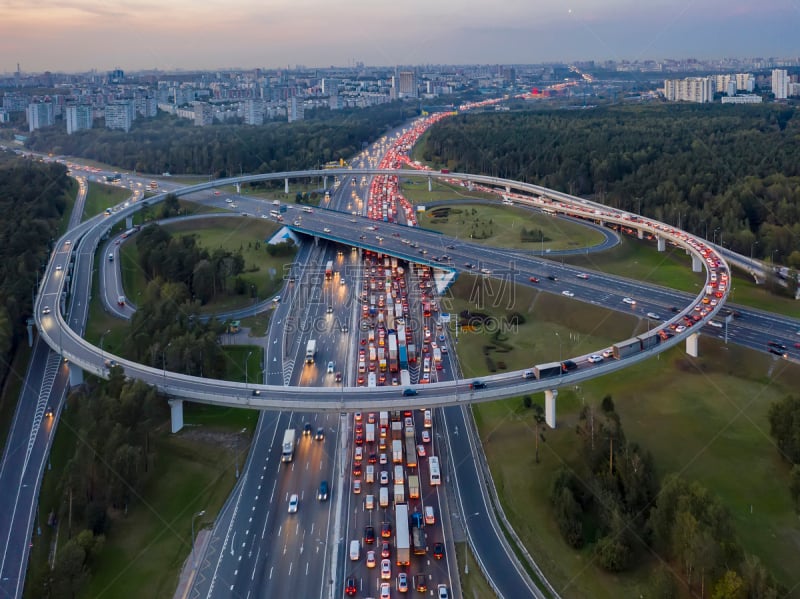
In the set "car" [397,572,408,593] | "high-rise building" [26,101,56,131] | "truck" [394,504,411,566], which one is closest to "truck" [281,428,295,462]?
"truck" [394,504,411,566]

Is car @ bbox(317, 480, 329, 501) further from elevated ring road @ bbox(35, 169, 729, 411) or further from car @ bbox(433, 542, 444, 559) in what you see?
car @ bbox(433, 542, 444, 559)

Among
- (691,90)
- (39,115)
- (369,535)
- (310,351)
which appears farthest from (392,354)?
(691,90)

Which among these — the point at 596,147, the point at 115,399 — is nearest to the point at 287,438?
the point at 115,399

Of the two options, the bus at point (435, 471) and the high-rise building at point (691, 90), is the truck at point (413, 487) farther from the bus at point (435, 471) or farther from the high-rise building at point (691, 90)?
the high-rise building at point (691, 90)

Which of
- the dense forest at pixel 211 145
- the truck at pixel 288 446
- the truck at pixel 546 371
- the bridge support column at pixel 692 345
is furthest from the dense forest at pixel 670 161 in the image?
the truck at pixel 288 446

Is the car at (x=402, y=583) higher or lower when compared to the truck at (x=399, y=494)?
lower

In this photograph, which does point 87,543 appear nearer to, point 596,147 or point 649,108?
point 596,147
